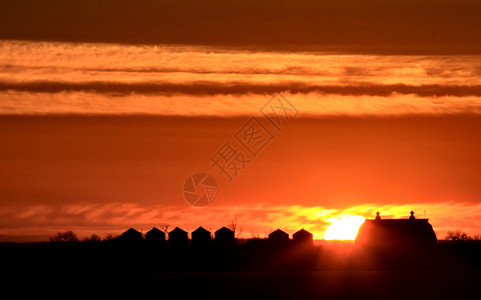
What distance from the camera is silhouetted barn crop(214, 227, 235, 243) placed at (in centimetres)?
12812

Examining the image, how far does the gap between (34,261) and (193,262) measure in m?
19.4

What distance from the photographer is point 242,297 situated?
2370 inches

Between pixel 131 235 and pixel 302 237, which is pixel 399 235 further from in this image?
pixel 131 235

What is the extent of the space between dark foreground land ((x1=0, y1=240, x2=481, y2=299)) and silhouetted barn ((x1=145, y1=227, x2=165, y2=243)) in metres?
3.45

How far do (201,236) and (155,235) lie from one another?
7603 millimetres

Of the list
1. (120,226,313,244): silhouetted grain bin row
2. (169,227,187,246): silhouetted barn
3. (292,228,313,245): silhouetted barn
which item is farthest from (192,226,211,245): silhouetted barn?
(292,228,313,245): silhouetted barn

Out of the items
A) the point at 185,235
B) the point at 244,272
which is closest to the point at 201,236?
the point at 185,235

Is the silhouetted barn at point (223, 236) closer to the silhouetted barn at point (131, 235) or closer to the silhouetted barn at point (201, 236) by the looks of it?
the silhouetted barn at point (201, 236)

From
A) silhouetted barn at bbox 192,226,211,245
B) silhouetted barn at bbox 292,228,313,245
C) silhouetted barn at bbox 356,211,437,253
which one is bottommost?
silhouetted barn at bbox 356,211,437,253

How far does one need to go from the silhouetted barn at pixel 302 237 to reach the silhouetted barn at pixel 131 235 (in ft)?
82.1

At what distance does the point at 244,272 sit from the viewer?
83.7 meters

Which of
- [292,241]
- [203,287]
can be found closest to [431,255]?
[292,241]

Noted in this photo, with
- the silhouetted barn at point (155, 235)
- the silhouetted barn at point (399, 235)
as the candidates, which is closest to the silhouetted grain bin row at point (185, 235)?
the silhouetted barn at point (155, 235)

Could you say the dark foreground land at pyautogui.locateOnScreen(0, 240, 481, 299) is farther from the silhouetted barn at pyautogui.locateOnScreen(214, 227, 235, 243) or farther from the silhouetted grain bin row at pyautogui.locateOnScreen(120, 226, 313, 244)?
the silhouetted barn at pyautogui.locateOnScreen(214, 227, 235, 243)
